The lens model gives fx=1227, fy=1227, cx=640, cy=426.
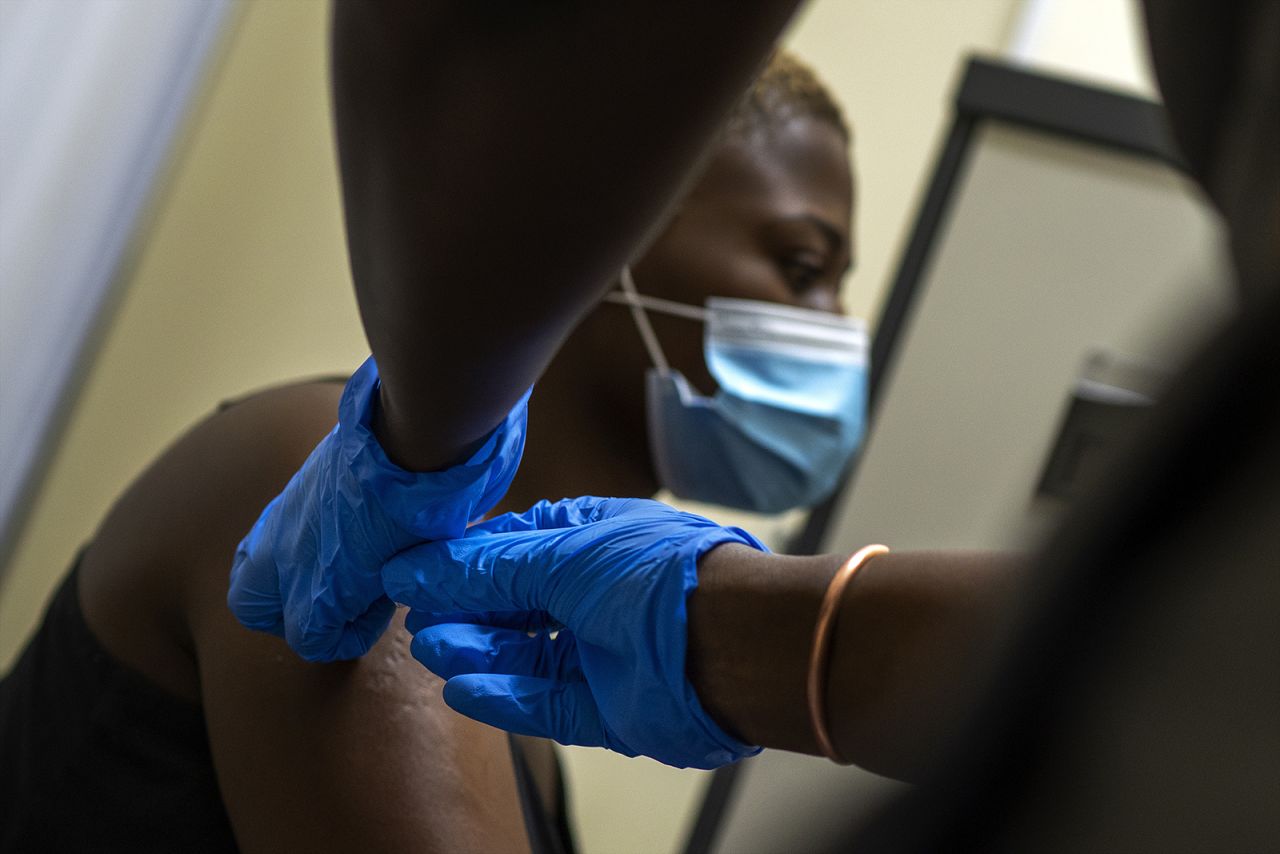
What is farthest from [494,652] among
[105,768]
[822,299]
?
[822,299]

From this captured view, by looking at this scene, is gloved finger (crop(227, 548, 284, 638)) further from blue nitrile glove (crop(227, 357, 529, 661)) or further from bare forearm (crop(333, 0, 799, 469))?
bare forearm (crop(333, 0, 799, 469))

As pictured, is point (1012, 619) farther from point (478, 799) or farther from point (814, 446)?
point (814, 446)

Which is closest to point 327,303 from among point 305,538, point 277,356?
point 277,356

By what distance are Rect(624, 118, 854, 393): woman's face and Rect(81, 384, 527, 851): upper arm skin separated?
1.90 feet

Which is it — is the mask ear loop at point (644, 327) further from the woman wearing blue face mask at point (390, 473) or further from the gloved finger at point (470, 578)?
the gloved finger at point (470, 578)

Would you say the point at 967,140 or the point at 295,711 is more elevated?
the point at 967,140

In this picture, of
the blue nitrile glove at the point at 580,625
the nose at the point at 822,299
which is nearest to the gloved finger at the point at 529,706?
the blue nitrile glove at the point at 580,625

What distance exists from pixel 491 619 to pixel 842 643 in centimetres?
28

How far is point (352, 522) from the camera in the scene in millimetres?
701

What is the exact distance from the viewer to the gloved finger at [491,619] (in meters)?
0.77

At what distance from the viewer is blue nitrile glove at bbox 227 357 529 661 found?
678mm

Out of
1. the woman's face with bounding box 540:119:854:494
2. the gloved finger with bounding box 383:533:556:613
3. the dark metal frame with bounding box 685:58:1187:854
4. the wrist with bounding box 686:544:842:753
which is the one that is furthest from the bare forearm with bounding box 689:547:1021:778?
the dark metal frame with bounding box 685:58:1187:854

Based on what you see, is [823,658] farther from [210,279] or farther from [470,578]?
[210,279]

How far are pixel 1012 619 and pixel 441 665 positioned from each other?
533 mm
